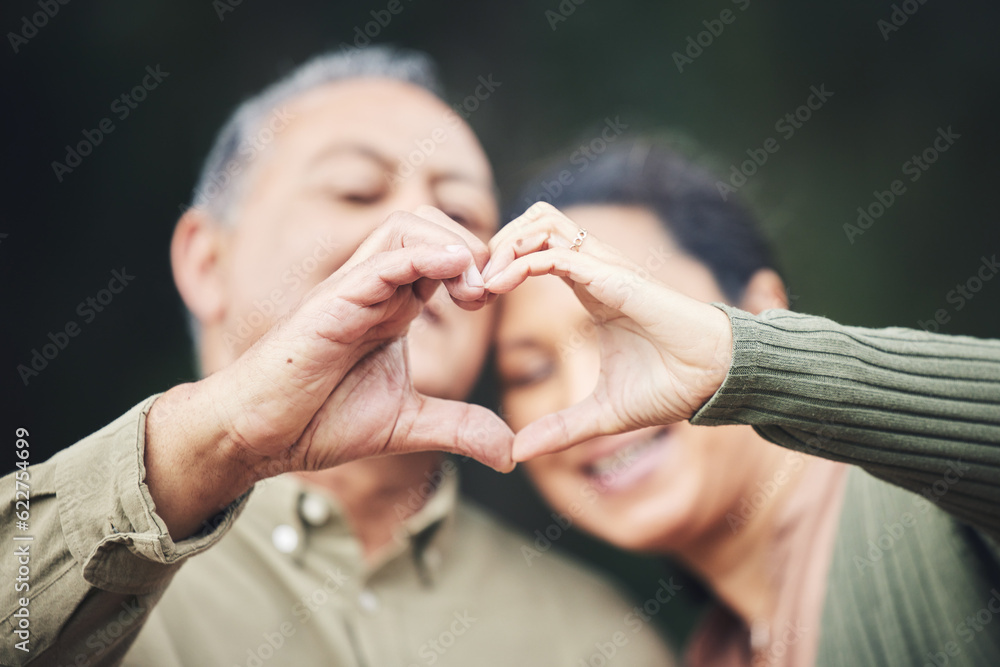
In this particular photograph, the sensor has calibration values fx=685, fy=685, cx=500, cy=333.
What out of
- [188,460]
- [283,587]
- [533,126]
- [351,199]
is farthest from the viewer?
[533,126]

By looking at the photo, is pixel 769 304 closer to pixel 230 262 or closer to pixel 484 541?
pixel 484 541

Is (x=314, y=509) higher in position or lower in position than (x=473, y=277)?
lower

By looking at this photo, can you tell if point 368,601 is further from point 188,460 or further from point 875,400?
point 875,400

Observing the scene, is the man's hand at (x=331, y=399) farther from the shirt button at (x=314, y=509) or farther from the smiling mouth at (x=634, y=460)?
the smiling mouth at (x=634, y=460)

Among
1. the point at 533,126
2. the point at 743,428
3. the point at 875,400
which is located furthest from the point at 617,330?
the point at 533,126

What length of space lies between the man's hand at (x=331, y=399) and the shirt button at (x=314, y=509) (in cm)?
74

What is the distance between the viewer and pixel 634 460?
6.75 feet

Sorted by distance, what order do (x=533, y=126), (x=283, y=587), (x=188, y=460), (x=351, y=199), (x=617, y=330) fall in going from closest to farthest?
(x=188, y=460), (x=617, y=330), (x=283, y=587), (x=351, y=199), (x=533, y=126)

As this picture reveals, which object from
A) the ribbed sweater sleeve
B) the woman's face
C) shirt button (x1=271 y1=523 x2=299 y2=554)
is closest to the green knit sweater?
the ribbed sweater sleeve

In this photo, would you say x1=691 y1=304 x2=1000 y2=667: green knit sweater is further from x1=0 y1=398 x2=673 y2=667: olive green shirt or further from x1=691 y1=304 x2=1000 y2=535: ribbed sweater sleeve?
x1=0 y1=398 x2=673 y2=667: olive green shirt

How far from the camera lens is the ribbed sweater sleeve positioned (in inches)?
43.6

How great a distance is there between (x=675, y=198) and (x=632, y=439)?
0.78 metres

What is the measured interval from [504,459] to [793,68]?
2.05 metres

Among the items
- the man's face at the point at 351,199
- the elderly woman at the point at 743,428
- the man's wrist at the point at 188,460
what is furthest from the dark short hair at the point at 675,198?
the man's wrist at the point at 188,460
